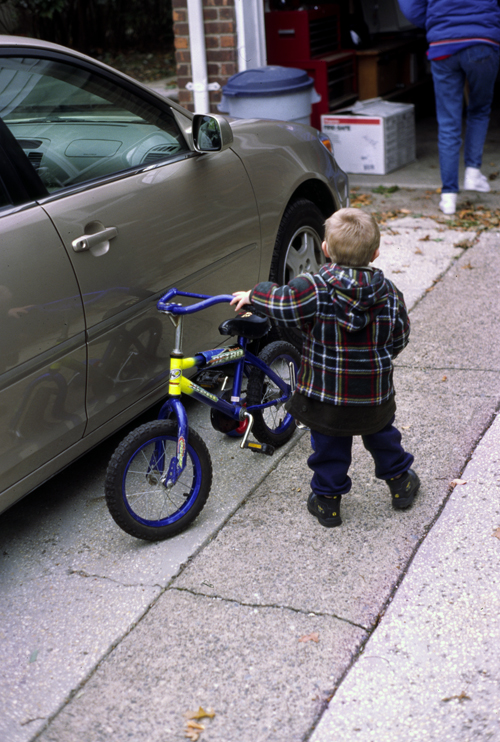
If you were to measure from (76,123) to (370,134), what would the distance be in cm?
532

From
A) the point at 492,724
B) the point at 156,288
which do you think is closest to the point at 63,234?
the point at 156,288

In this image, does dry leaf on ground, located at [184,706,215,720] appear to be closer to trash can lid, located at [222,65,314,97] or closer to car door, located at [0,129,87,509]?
car door, located at [0,129,87,509]

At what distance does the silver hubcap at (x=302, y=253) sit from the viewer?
4.42 m

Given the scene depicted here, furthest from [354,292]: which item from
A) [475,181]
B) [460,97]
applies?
[475,181]

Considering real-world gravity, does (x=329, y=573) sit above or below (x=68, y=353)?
below

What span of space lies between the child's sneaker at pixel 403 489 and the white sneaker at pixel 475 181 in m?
4.58

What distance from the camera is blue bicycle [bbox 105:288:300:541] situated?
2.87m

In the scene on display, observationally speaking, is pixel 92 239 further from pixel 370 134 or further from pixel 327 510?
pixel 370 134

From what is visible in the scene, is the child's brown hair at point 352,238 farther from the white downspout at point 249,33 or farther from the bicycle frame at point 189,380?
the white downspout at point 249,33

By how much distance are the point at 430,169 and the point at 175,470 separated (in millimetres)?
6387

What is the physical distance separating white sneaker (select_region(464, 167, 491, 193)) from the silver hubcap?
2865mm

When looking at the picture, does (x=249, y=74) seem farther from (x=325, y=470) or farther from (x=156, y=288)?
(x=325, y=470)

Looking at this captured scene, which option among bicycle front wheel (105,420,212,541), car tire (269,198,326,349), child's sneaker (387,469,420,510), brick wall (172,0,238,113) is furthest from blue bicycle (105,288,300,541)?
brick wall (172,0,238,113)

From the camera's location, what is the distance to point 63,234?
2.80m
